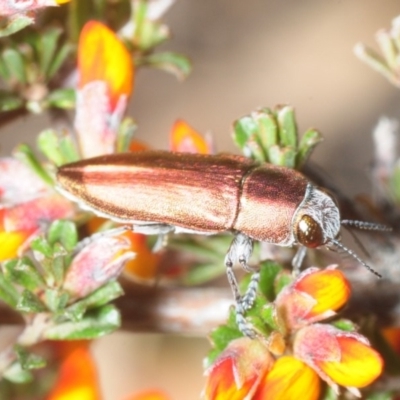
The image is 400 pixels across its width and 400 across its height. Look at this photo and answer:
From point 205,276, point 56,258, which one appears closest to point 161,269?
point 205,276

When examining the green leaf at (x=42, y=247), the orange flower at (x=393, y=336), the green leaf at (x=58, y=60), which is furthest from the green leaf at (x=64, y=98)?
the orange flower at (x=393, y=336)

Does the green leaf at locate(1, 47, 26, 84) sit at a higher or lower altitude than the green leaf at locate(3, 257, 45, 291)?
higher

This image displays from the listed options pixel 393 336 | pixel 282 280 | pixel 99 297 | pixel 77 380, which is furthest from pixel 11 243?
pixel 393 336

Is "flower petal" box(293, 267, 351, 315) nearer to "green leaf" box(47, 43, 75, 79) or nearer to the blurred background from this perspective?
"green leaf" box(47, 43, 75, 79)

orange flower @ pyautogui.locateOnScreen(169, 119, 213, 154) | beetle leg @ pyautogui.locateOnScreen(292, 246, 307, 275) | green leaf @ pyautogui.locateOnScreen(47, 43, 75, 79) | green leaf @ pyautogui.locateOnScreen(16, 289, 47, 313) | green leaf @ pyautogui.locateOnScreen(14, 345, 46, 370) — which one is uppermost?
green leaf @ pyautogui.locateOnScreen(47, 43, 75, 79)

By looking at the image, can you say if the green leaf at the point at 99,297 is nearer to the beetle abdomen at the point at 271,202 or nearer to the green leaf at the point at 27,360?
the green leaf at the point at 27,360

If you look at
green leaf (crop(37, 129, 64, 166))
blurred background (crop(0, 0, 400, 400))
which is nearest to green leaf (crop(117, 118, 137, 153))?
green leaf (crop(37, 129, 64, 166))
